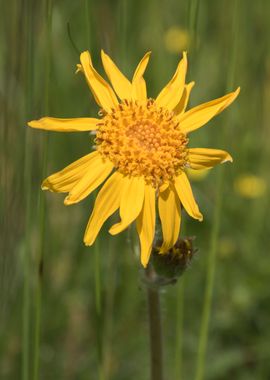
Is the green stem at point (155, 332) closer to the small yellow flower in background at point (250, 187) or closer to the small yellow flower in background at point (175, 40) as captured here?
the small yellow flower in background at point (250, 187)

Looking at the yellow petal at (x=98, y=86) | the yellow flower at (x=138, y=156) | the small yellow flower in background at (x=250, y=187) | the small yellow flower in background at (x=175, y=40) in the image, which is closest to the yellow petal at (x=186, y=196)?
the yellow flower at (x=138, y=156)

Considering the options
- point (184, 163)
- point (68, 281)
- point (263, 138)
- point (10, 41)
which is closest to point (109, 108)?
point (184, 163)

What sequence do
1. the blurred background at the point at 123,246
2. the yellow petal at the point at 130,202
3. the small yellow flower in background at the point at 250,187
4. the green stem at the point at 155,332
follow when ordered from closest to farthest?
the yellow petal at the point at 130,202
the green stem at the point at 155,332
the blurred background at the point at 123,246
the small yellow flower in background at the point at 250,187

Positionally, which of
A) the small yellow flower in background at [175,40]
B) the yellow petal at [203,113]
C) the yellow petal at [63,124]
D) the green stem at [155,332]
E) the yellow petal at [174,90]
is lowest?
the green stem at [155,332]

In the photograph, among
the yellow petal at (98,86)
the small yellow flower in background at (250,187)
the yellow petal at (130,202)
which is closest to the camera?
the yellow petal at (130,202)

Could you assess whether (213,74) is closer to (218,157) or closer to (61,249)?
(61,249)

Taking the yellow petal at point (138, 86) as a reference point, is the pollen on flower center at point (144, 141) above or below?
below

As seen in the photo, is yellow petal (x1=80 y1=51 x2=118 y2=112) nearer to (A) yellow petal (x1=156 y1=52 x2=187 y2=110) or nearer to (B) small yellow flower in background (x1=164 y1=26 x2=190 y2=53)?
(A) yellow petal (x1=156 y1=52 x2=187 y2=110)
